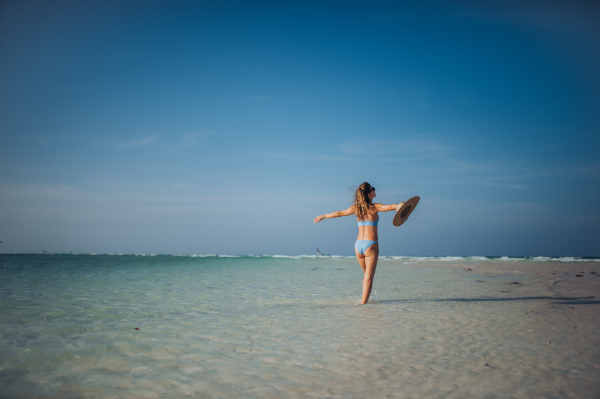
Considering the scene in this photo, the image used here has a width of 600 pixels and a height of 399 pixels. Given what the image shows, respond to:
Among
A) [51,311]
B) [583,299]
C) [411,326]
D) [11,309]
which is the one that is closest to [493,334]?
[411,326]

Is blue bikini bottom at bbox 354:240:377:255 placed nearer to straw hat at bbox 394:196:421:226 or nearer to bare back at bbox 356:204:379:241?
bare back at bbox 356:204:379:241

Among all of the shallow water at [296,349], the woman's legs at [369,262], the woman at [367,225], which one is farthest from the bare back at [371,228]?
the shallow water at [296,349]

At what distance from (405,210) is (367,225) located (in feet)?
3.15

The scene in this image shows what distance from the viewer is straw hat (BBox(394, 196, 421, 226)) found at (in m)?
7.47

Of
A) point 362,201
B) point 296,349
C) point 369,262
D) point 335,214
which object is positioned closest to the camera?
point 296,349

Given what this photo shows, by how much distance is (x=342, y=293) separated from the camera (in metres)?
10.2

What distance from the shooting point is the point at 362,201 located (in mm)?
7734

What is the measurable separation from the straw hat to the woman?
183mm

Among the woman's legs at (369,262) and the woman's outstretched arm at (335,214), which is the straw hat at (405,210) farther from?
the woman's outstretched arm at (335,214)

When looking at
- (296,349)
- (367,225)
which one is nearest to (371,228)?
(367,225)

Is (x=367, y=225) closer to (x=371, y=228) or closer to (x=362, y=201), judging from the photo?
(x=371, y=228)

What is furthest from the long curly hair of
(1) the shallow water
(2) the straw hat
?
(1) the shallow water

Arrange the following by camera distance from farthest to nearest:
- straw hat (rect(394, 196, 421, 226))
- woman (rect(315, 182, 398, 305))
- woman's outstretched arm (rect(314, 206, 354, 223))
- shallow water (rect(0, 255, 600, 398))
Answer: woman's outstretched arm (rect(314, 206, 354, 223)) < woman (rect(315, 182, 398, 305)) < straw hat (rect(394, 196, 421, 226)) < shallow water (rect(0, 255, 600, 398))

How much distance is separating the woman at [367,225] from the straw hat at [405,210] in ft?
0.60
